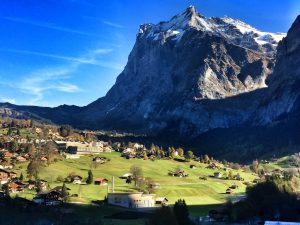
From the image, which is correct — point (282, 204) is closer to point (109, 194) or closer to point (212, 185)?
point (109, 194)

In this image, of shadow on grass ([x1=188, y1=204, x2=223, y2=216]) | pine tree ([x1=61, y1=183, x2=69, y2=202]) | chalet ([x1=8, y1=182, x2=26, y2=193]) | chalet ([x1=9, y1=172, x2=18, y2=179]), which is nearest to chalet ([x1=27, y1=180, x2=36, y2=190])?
chalet ([x1=8, y1=182, x2=26, y2=193])

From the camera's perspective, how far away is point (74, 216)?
118 meters

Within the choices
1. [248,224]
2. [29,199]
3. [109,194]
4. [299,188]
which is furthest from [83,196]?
[299,188]

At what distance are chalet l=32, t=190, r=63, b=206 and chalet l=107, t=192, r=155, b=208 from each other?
1610cm

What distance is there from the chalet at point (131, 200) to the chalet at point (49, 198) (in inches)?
634

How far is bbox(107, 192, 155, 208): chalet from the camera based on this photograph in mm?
146637

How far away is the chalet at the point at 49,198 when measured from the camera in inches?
5231

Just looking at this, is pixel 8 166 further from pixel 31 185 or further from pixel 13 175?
pixel 31 185

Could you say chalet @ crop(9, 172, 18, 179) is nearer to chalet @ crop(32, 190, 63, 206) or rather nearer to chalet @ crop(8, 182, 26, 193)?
chalet @ crop(8, 182, 26, 193)

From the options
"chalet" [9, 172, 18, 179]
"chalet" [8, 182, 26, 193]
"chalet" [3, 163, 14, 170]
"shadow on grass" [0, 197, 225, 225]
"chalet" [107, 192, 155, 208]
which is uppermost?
"chalet" [3, 163, 14, 170]

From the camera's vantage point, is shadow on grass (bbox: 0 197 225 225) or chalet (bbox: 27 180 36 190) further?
chalet (bbox: 27 180 36 190)

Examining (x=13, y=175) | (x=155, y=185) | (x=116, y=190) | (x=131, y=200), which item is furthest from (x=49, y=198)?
(x=155, y=185)

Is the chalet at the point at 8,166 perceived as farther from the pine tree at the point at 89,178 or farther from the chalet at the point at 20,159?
the pine tree at the point at 89,178

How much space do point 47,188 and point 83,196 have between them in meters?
11.8
